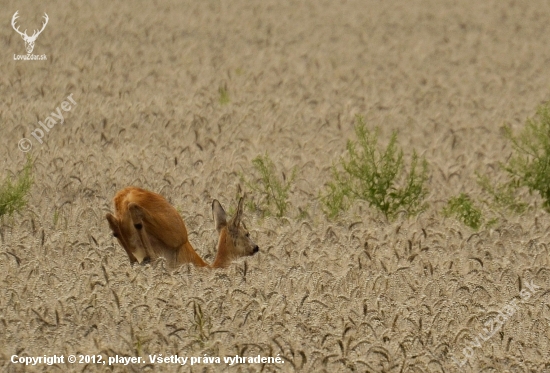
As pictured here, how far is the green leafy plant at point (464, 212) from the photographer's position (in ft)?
36.3

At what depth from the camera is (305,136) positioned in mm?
15422

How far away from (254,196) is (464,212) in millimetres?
2177

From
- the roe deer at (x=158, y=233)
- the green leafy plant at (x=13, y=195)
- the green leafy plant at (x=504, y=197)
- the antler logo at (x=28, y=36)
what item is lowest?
the roe deer at (x=158, y=233)

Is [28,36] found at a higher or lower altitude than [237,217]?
higher

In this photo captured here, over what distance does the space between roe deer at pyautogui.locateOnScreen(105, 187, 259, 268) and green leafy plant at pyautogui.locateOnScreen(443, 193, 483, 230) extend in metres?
2.81

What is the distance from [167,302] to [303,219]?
10.8 ft

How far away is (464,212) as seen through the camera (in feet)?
37.2

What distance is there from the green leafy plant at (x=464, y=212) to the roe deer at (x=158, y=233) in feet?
9.21

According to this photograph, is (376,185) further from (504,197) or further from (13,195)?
(13,195)

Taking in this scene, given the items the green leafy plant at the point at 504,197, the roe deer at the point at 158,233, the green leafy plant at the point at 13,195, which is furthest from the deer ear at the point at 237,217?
the green leafy plant at the point at 504,197

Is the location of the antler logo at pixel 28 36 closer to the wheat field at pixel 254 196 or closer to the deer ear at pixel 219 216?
the wheat field at pixel 254 196

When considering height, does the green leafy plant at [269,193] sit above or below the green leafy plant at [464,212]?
above

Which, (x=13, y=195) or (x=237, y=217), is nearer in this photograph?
(x=237, y=217)

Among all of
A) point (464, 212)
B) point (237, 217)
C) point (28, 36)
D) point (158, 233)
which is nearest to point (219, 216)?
point (237, 217)
